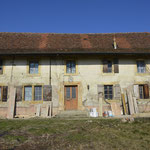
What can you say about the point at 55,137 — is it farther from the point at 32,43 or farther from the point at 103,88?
the point at 32,43

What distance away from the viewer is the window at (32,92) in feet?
42.6

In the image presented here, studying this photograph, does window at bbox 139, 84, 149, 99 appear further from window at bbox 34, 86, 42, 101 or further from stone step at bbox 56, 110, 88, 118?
window at bbox 34, 86, 42, 101

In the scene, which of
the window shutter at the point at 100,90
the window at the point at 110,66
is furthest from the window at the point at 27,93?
the window at the point at 110,66

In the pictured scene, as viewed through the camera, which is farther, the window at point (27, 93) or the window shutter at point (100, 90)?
the window shutter at point (100, 90)

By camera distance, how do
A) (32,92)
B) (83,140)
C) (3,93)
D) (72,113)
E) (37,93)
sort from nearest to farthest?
(83,140) → (72,113) → (3,93) → (32,92) → (37,93)

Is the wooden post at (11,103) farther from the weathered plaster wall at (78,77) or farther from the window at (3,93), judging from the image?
the weathered plaster wall at (78,77)

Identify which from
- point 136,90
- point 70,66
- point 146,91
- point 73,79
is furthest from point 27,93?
point 146,91

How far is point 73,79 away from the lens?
1324cm

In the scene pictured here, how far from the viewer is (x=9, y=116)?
11992 millimetres

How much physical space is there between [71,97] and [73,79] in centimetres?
139

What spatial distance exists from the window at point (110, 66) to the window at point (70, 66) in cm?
238

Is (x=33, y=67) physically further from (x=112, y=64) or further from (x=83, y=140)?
(x=83, y=140)

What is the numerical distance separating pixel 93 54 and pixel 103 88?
273 cm

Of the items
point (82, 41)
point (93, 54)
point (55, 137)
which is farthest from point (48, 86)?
point (55, 137)
